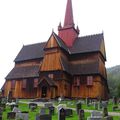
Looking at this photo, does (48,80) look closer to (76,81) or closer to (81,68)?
(76,81)

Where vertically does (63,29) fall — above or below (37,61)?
above

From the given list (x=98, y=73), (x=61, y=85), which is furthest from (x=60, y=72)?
(x=98, y=73)

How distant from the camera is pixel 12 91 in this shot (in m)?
49.4

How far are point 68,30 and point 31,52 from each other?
813 centimetres

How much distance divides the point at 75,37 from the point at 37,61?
875cm

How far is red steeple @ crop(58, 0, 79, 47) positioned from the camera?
170 ft

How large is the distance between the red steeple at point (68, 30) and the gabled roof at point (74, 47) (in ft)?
3.60

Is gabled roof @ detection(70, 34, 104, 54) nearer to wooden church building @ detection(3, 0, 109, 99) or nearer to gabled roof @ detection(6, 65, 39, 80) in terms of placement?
wooden church building @ detection(3, 0, 109, 99)

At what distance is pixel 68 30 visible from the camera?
5272 cm

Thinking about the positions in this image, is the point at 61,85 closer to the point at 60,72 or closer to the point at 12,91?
the point at 60,72

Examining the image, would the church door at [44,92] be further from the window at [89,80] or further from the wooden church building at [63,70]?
the window at [89,80]

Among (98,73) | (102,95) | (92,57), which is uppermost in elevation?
(92,57)

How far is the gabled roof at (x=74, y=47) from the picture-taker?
154 feet

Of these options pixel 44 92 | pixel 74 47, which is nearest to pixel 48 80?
pixel 44 92
